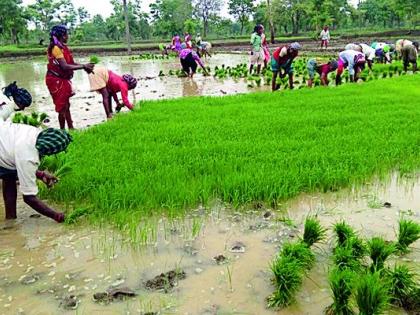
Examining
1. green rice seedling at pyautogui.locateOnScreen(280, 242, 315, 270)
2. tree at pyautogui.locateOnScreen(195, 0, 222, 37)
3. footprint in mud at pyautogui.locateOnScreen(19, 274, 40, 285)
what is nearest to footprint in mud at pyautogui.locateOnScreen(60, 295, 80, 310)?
footprint in mud at pyautogui.locateOnScreen(19, 274, 40, 285)

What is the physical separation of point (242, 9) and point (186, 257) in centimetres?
5392

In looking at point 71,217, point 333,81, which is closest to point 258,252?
point 71,217

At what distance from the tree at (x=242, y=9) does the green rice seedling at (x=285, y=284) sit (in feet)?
173

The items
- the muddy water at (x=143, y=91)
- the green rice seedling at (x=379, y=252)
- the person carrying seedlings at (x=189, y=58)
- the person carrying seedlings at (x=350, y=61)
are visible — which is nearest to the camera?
the green rice seedling at (x=379, y=252)

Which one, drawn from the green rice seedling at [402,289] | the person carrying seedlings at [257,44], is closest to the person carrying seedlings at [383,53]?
the person carrying seedlings at [257,44]

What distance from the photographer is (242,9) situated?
53500 mm

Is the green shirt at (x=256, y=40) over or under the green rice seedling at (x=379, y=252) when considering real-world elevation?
over

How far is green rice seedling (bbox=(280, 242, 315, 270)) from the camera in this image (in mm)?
2568

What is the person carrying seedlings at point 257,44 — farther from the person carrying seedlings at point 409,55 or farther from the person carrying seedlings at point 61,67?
the person carrying seedlings at point 61,67

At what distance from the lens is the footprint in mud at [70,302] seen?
2.40 m

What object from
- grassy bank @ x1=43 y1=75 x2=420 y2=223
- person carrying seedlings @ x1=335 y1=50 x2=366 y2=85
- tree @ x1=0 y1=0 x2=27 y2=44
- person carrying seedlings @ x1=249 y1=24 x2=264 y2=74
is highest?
tree @ x1=0 y1=0 x2=27 y2=44

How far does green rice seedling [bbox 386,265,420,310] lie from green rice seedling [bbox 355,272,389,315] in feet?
0.86

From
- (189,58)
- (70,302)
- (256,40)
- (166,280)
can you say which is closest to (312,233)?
(166,280)

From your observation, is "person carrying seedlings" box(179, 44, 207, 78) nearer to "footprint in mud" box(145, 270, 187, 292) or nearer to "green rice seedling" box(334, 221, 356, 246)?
"green rice seedling" box(334, 221, 356, 246)
